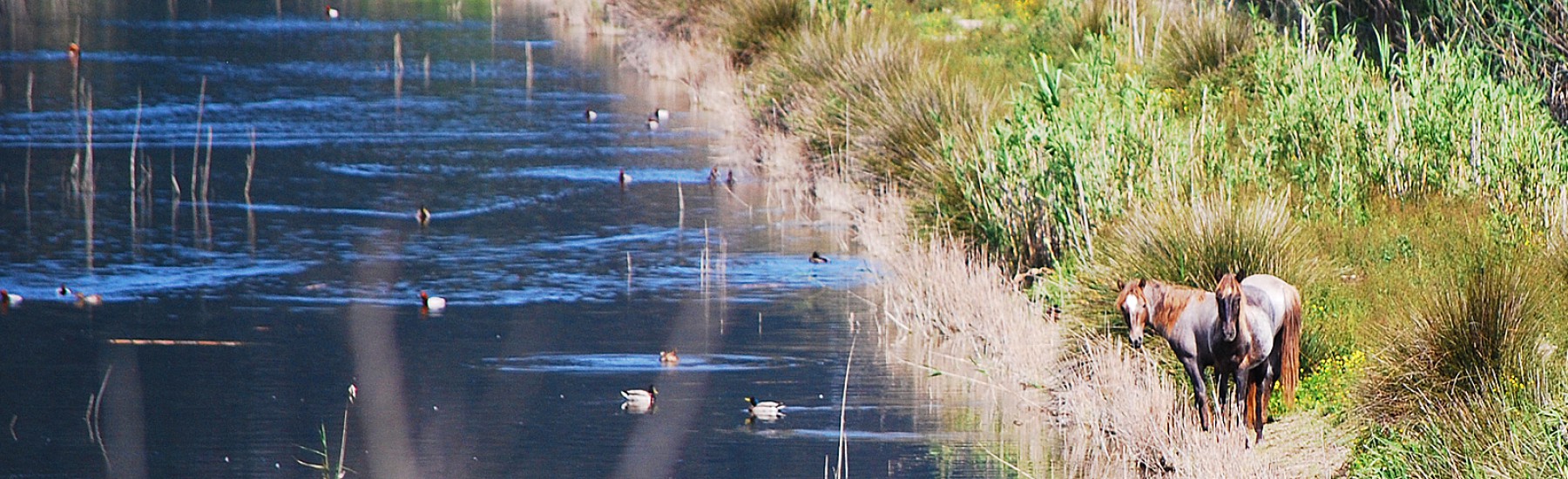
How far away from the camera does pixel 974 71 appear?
19.4 meters

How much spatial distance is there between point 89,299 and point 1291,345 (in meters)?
7.53

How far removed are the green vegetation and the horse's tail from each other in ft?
0.83

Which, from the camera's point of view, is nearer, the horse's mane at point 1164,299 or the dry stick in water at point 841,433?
the horse's mane at point 1164,299

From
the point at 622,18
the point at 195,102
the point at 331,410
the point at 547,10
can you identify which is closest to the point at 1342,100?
the point at 331,410

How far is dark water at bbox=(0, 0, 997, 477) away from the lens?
31.1ft

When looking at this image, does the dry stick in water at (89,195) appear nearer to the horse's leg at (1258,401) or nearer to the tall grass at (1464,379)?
the horse's leg at (1258,401)

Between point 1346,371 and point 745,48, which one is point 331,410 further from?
A: point 745,48

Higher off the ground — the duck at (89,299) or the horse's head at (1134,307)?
the horse's head at (1134,307)

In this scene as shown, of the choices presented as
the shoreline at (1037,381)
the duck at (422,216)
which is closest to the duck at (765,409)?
the shoreline at (1037,381)

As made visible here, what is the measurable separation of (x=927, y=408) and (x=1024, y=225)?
2277 mm

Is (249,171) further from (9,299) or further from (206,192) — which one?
(9,299)

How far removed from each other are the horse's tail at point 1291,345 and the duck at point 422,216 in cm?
873

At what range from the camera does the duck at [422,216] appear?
15.8 m

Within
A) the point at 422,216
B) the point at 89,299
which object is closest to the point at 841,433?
the point at 89,299
